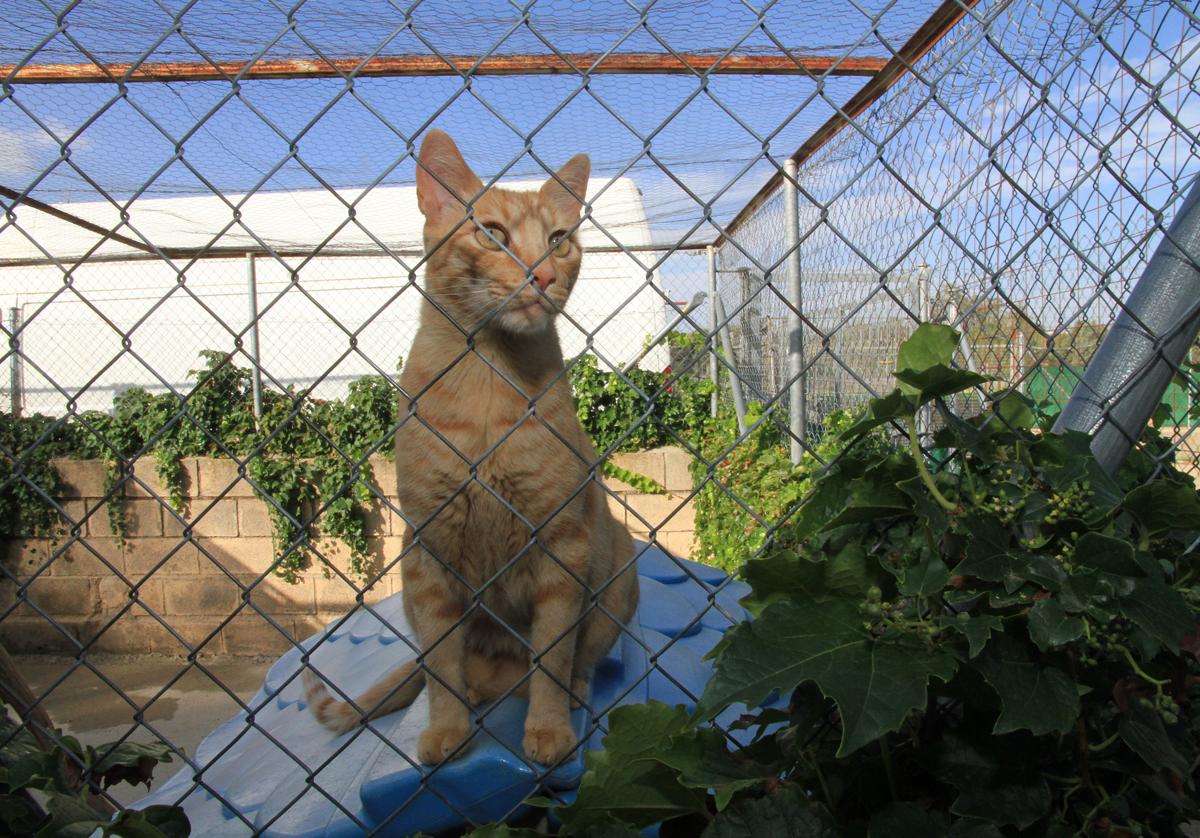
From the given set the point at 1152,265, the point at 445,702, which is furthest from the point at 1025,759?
the point at 445,702

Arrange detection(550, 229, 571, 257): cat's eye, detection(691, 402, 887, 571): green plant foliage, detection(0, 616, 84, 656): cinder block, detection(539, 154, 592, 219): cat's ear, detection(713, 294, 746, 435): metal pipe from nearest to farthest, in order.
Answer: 1. detection(539, 154, 592, 219): cat's ear
2. detection(550, 229, 571, 257): cat's eye
3. detection(691, 402, 887, 571): green plant foliage
4. detection(713, 294, 746, 435): metal pipe
5. detection(0, 616, 84, 656): cinder block

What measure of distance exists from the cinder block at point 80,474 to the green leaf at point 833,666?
7591 mm

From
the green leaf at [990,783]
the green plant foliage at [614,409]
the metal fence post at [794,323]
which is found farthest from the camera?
the green plant foliage at [614,409]

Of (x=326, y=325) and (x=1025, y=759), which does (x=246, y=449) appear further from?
(x=1025, y=759)

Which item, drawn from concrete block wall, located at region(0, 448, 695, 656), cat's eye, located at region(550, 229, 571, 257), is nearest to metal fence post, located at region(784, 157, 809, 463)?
cat's eye, located at region(550, 229, 571, 257)

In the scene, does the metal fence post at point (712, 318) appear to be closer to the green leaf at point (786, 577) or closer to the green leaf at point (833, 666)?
the green leaf at point (786, 577)

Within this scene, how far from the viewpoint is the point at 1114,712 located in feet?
4.16

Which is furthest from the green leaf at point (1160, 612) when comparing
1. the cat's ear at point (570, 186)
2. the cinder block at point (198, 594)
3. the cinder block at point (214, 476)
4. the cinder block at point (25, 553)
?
the cinder block at point (25, 553)

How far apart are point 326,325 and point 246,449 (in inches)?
67.3

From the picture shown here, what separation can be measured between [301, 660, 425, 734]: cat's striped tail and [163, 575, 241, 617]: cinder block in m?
5.55

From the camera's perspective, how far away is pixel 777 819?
1.22 m

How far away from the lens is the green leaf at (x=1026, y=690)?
1104 millimetres

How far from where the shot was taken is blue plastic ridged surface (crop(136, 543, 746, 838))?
1.67m

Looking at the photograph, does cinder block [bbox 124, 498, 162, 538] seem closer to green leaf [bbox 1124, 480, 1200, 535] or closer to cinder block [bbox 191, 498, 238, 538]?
cinder block [bbox 191, 498, 238, 538]
